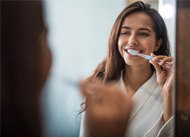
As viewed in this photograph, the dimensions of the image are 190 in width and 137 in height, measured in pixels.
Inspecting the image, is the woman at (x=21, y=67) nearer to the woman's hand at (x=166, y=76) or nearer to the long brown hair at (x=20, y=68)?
the long brown hair at (x=20, y=68)

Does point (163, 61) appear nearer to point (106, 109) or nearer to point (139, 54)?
point (139, 54)

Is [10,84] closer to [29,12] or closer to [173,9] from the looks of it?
[29,12]

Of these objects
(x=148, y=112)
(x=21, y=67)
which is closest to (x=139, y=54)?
(x=148, y=112)

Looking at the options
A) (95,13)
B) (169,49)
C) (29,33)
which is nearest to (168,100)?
(169,49)

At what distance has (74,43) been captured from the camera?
1100 millimetres

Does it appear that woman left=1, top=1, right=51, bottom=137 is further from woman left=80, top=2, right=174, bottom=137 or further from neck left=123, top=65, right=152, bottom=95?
neck left=123, top=65, right=152, bottom=95

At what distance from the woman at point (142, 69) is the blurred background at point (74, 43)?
34 mm

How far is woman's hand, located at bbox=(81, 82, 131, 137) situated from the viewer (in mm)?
1105

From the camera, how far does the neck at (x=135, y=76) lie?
1106mm

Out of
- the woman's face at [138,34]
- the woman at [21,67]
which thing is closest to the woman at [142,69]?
the woman's face at [138,34]

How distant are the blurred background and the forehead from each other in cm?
5

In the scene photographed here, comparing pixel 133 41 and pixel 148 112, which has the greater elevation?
pixel 133 41

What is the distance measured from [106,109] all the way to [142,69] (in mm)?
232

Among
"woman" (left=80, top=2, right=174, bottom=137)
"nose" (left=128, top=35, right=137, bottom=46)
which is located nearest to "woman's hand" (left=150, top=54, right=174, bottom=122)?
"woman" (left=80, top=2, right=174, bottom=137)
